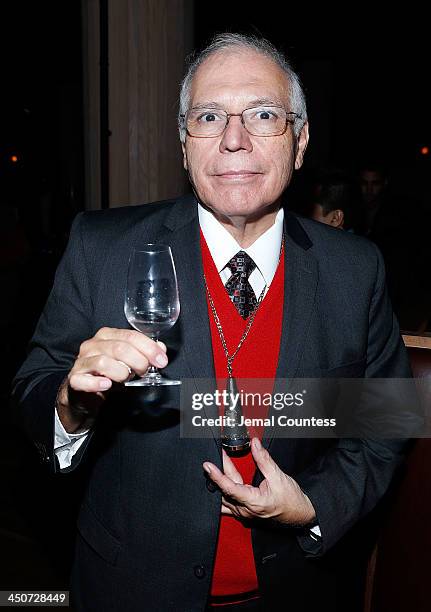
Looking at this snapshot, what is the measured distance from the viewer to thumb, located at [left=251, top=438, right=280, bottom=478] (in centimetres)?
134

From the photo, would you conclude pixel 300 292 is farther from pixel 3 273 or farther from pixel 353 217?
pixel 3 273

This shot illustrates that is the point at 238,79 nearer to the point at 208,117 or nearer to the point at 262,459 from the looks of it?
the point at 208,117

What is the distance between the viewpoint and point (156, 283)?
1229 mm

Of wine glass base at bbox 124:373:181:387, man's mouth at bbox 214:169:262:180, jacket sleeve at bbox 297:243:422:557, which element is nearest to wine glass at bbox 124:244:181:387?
wine glass base at bbox 124:373:181:387

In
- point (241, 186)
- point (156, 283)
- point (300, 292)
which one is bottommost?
point (300, 292)

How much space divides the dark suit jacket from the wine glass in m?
0.20

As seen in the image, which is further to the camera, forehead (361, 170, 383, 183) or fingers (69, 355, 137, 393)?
forehead (361, 170, 383, 183)

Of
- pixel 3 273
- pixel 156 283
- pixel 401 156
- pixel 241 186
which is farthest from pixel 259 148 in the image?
pixel 401 156

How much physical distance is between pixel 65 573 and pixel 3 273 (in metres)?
3.84

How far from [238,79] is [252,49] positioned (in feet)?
0.32

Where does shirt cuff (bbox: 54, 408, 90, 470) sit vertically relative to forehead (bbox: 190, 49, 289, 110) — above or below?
below

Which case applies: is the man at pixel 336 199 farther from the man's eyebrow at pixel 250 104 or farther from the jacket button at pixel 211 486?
the jacket button at pixel 211 486

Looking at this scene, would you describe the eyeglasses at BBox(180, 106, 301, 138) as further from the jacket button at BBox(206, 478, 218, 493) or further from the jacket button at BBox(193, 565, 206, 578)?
the jacket button at BBox(193, 565, 206, 578)

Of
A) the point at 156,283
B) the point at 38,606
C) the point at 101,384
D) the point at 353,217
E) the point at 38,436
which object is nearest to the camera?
the point at 101,384
